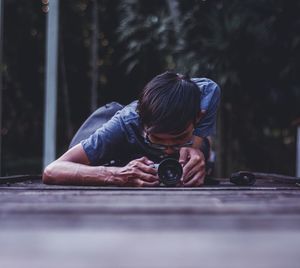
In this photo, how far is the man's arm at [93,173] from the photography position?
198cm

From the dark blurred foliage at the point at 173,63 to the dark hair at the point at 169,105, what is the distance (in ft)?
14.2

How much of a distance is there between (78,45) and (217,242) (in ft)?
34.3

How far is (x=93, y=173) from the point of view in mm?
2090

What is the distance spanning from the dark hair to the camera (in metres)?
0.13

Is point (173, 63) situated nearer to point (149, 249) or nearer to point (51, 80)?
point (51, 80)

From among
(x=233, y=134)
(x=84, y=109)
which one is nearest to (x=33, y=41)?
(x=84, y=109)

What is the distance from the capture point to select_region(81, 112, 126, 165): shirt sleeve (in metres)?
2.25

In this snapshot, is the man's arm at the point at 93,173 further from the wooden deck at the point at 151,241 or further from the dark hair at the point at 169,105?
the wooden deck at the point at 151,241

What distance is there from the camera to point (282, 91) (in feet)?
22.3

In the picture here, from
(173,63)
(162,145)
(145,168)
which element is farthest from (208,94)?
(173,63)

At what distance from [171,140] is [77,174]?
34 cm

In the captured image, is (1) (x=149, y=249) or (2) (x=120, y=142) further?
(2) (x=120, y=142)

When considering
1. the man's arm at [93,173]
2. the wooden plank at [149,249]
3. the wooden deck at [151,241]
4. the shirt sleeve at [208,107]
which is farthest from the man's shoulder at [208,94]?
the wooden plank at [149,249]

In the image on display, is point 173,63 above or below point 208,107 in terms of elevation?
above
